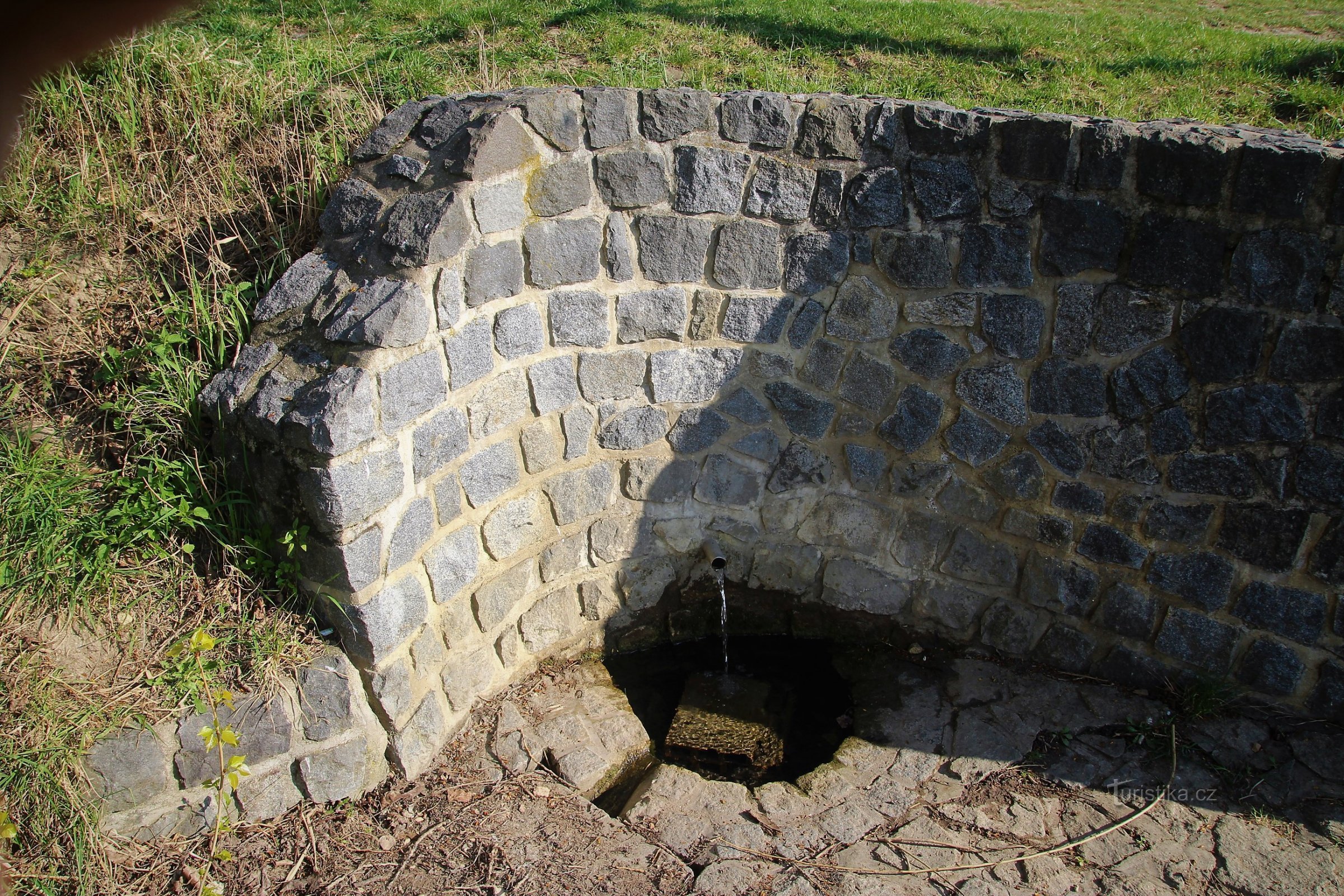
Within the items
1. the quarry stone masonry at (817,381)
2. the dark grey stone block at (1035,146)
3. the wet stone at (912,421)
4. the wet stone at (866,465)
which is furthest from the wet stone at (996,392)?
the dark grey stone block at (1035,146)

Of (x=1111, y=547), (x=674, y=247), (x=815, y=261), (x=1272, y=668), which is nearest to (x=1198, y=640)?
(x=1272, y=668)

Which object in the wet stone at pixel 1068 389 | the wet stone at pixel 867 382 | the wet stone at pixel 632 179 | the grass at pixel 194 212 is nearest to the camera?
the grass at pixel 194 212

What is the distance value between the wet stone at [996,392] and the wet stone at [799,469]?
59cm

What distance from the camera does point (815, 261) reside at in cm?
347

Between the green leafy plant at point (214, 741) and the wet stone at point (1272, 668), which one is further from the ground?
the green leafy plant at point (214, 741)

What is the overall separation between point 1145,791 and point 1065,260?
5.87ft

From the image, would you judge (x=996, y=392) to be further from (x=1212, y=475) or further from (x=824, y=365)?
(x=1212, y=475)

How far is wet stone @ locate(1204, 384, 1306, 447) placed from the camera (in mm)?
3150

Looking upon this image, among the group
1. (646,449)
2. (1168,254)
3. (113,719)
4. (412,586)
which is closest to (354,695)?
(412,586)

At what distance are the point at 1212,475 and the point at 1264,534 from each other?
0.85 feet

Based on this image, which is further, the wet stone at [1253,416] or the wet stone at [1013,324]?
the wet stone at [1013,324]

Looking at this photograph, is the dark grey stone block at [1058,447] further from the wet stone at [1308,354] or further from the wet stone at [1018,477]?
the wet stone at [1308,354]

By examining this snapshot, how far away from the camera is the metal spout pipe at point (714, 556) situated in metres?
4.00

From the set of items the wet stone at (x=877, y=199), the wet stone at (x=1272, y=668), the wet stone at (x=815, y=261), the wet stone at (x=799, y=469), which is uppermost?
the wet stone at (x=877, y=199)
